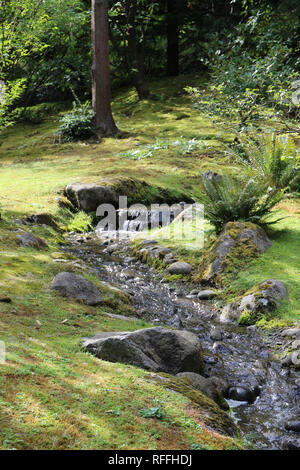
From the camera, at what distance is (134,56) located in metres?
18.7

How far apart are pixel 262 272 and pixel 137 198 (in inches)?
180

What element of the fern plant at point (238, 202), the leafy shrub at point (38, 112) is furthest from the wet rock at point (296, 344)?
the leafy shrub at point (38, 112)

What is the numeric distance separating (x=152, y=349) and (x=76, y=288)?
4.72ft

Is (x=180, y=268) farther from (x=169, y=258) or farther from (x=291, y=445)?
(x=291, y=445)

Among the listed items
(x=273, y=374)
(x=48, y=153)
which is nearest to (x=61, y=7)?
(x=48, y=153)

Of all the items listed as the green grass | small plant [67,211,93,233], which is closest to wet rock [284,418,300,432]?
the green grass

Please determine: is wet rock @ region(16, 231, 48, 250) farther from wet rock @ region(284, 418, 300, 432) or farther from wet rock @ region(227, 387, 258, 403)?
wet rock @ region(284, 418, 300, 432)

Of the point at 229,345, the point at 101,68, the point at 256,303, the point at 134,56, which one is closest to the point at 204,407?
the point at 229,345

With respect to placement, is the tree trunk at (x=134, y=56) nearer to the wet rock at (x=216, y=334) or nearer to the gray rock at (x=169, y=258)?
the gray rock at (x=169, y=258)

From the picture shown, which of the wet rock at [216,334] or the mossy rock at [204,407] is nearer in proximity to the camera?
the mossy rock at [204,407]

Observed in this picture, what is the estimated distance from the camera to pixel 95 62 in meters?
15.1

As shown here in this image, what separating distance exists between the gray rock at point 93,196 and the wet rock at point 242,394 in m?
6.40

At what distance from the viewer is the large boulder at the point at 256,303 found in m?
5.25
